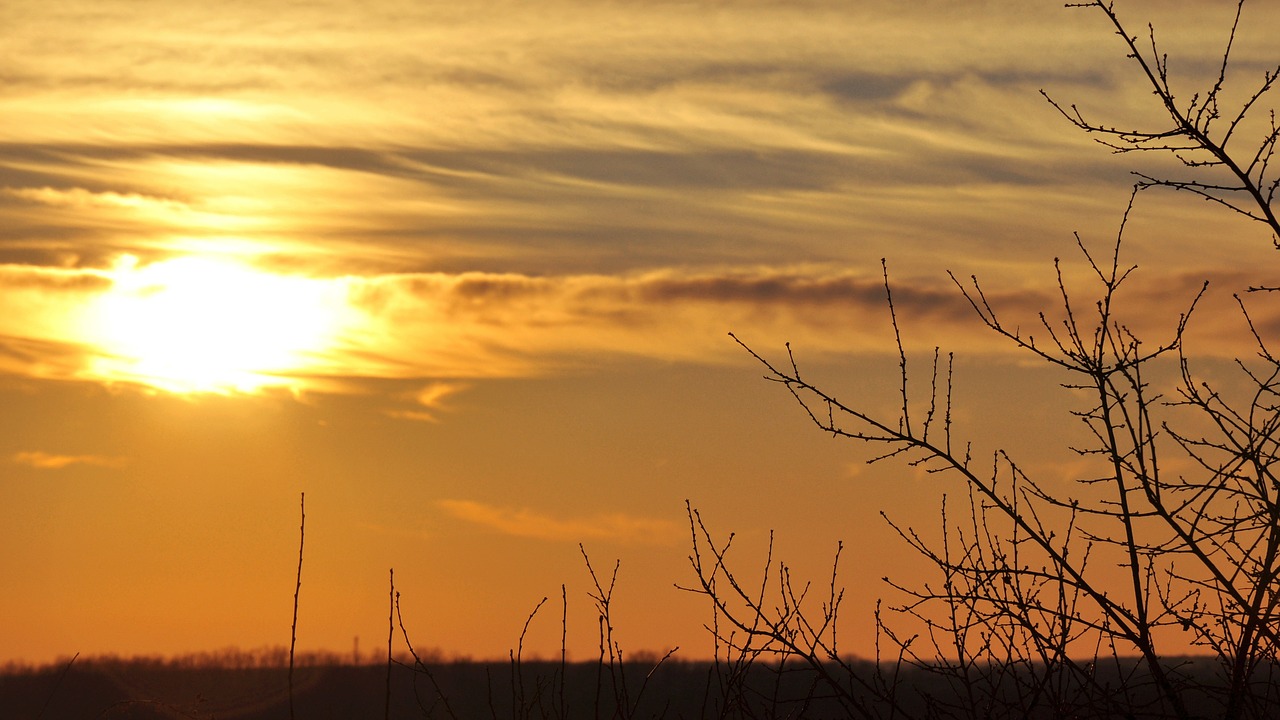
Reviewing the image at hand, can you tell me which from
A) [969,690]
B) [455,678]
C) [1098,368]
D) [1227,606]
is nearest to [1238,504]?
[1227,606]

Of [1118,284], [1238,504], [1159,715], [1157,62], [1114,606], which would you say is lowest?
[1159,715]

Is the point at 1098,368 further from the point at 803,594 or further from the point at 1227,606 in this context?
the point at 803,594

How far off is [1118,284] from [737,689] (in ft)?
9.70

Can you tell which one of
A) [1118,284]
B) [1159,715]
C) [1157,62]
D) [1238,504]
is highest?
[1157,62]

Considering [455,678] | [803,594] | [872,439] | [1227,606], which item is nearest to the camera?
[1227,606]

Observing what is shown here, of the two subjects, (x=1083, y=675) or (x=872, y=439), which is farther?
(x=872, y=439)

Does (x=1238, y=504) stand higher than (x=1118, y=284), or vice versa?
(x=1118, y=284)

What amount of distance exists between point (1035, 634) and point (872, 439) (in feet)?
4.34

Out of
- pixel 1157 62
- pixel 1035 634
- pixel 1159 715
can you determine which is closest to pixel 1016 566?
pixel 1035 634

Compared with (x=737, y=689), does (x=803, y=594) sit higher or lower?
higher

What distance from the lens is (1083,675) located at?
22.7ft

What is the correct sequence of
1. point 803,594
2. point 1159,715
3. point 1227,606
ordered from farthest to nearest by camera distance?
point 803,594 → point 1227,606 → point 1159,715

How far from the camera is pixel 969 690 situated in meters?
7.30

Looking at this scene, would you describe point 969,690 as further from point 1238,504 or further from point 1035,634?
point 1238,504
